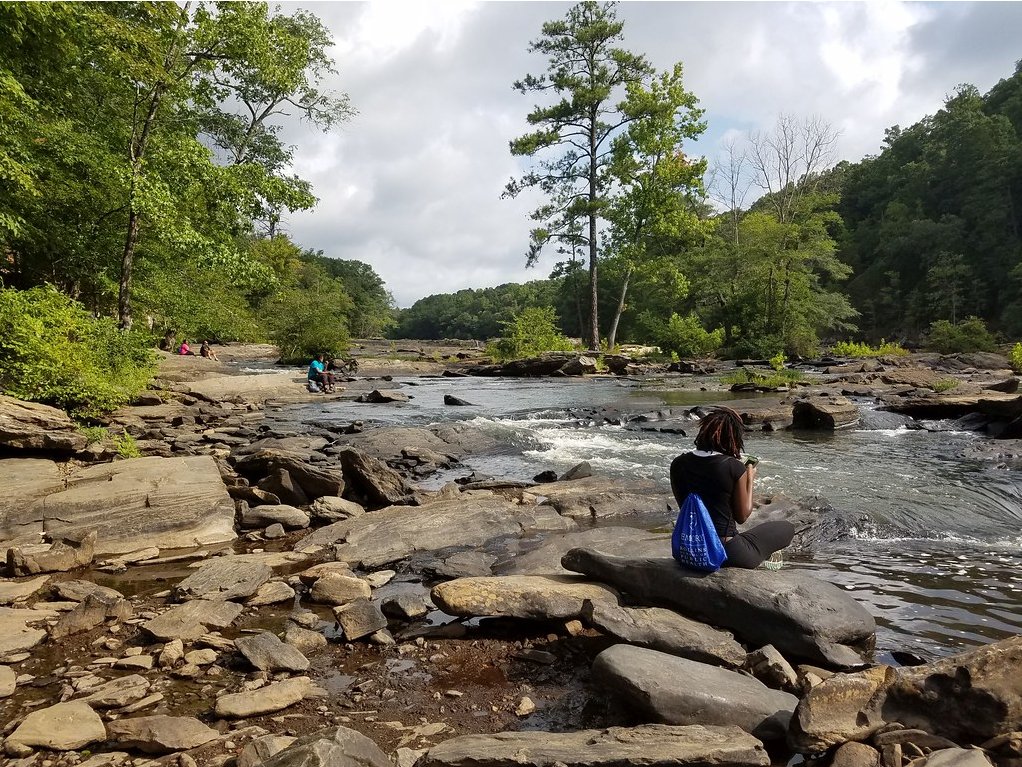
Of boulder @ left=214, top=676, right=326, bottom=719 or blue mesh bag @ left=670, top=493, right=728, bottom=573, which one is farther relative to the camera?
blue mesh bag @ left=670, top=493, right=728, bottom=573

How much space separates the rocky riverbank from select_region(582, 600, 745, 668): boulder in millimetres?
15

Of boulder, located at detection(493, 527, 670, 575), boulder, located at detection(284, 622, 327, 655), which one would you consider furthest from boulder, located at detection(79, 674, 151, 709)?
boulder, located at detection(493, 527, 670, 575)

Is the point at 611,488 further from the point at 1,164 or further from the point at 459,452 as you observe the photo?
the point at 1,164

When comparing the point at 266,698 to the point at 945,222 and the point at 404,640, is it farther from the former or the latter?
the point at 945,222

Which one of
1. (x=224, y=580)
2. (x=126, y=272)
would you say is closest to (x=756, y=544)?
(x=224, y=580)

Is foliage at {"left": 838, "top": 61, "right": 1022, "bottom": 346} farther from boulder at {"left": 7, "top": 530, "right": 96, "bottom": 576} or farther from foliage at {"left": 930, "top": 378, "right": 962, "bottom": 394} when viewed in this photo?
boulder at {"left": 7, "top": 530, "right": 96, "bottom": 576}

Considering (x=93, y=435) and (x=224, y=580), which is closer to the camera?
(x=224, y=580)

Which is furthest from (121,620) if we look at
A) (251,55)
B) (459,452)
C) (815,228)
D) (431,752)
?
(815,228)

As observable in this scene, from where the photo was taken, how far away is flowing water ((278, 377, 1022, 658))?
4.95 meters

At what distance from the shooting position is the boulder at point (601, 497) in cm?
797

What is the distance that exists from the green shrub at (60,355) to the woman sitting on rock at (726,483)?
35.1 feet

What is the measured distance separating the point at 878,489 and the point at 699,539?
19.9ft

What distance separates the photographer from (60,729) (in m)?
3.14

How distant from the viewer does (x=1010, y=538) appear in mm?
6785
